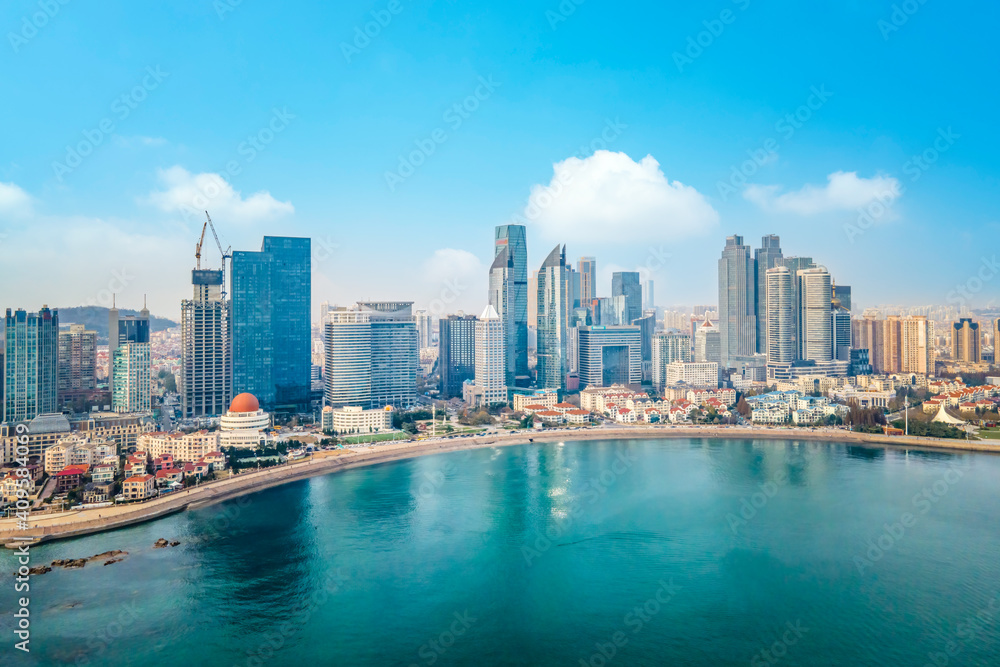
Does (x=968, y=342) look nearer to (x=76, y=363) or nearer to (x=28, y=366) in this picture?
(x=28, y=366)

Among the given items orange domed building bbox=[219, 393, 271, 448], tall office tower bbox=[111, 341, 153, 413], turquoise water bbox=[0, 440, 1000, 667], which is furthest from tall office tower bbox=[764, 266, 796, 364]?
tall office tower bbox=[111, 341, 153, 413]

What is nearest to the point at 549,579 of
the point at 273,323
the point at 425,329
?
the point at 273,323

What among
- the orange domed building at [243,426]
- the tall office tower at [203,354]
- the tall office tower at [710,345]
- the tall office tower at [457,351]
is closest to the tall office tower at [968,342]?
the tall office tower at [710,345]

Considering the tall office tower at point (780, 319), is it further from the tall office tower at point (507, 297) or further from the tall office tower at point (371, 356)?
the tall office tower at point (371, 356)

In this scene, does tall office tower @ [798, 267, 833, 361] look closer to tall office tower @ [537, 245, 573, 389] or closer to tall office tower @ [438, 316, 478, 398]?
tall office tower @ [537, 245, 573, 389]

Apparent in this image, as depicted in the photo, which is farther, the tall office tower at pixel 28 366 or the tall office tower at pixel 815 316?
the tall office tower at pixel 815 316

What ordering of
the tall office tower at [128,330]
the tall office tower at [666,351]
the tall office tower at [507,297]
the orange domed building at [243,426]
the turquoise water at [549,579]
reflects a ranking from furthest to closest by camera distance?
the tall office tower at [666,351]
the tall office tower at [507,297]
the tall office tower at [128,330]
the orange domed building at [243,426]
the turquoise water at [549,579]

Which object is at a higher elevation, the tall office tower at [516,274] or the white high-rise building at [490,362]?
the tall office tower at [516,274]
